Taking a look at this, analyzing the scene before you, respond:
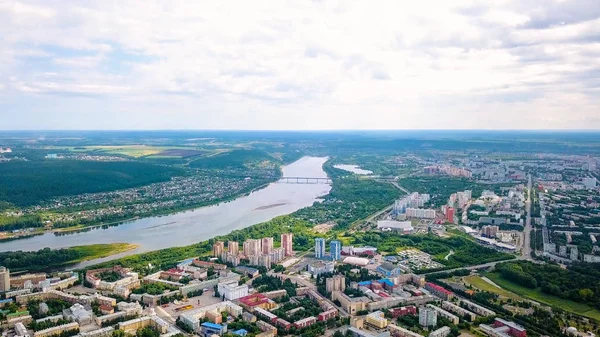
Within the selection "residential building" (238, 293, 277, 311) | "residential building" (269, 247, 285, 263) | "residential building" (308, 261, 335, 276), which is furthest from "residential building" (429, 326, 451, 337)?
"residential building" (269, 247, 285, 263)

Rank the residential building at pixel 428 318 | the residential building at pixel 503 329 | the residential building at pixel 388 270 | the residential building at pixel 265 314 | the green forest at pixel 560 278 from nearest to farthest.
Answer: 1. the residential building at pixel 503 329
2. the residential building at pixel 428 318
3. the residential building at pixel 265 314
4. the green forest at pixel 560 278
5. the residential building at pixel 388 270

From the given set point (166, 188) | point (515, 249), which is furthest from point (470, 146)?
point (515, 249)

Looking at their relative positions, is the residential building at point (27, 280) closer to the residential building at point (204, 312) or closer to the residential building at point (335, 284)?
the residential building at point (204, 312)

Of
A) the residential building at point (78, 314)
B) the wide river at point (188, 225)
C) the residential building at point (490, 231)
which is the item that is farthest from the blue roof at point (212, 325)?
the residential building at point (490, 231)

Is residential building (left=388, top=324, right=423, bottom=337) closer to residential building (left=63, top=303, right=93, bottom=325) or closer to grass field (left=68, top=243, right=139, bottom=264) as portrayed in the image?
residential building (left=63, top=303, right=93, bottom=325)

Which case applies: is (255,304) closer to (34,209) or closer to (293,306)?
(293,306)
